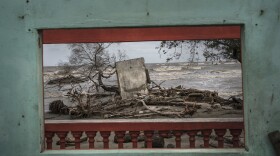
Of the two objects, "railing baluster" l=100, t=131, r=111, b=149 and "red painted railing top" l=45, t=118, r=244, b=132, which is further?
"railing baluster" l=100, t=131, r=111, b=149

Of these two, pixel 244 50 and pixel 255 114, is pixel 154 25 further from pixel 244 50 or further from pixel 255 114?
pixel 255 114

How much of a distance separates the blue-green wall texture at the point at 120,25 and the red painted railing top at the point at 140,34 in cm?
18

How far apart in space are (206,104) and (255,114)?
11378 millimetres

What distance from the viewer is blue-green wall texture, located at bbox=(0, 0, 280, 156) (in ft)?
8.66

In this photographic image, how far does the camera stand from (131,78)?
15.5 metres

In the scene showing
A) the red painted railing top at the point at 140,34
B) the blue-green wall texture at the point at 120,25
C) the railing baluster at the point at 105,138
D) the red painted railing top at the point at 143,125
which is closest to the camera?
the blue-green wall texture at the point at 120,25

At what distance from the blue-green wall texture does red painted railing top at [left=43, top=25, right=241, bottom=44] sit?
0.58 ft

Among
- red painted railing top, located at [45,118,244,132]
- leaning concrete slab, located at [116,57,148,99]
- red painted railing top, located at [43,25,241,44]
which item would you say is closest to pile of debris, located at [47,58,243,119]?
leaning concrete slab, located at [116,57,148,99]

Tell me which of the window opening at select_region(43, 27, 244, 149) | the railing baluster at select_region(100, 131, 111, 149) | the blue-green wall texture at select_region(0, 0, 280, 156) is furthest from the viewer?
the window opening at select_region(43, 27, 244, 149)

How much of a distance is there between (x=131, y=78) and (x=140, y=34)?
12.6 m

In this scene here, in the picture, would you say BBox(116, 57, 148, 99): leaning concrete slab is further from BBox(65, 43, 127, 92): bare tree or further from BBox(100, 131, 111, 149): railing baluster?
BBox(100, 131, 111, 149): railing baluster

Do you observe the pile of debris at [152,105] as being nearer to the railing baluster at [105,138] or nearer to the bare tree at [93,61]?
the bare tree at [93,61]

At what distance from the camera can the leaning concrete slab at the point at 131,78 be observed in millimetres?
15250

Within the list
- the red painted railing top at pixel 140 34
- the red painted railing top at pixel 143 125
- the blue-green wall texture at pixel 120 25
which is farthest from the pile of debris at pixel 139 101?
the blue-green wall texture at pixel 120 25
